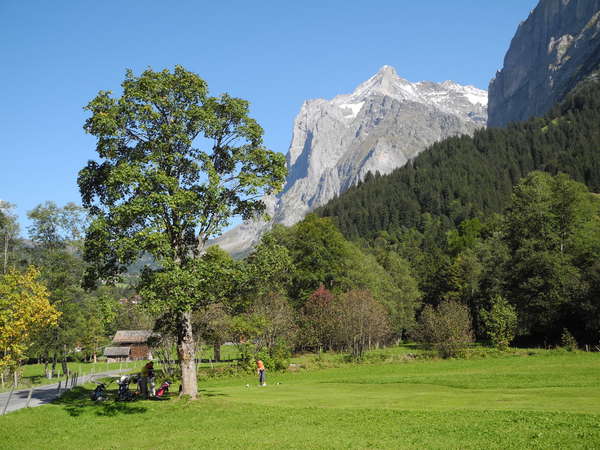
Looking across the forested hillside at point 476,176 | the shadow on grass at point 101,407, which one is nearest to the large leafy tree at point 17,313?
the shadow on grass at point 101,407

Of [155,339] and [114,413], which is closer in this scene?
[114,413]

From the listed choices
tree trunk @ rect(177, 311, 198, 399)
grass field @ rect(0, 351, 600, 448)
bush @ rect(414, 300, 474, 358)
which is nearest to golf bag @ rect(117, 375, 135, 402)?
grass field @ rect(0, 351, 600, 448)

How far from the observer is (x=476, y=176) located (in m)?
179

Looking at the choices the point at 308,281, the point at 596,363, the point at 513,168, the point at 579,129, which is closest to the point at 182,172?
the point at 596,363

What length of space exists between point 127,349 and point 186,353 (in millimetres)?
87503

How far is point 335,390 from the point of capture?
29.1m

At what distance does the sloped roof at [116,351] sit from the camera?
10181 centimetres

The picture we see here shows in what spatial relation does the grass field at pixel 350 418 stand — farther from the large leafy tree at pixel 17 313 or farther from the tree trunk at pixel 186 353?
the large leafy tree at pixel 17 313

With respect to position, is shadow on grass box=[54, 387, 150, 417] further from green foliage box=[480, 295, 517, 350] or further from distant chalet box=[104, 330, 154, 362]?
distant chalet box=[104, 330, 154, 362]

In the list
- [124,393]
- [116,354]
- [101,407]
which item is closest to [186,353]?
[101,407]

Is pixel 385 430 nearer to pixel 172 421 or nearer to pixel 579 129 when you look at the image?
pixel 172 421

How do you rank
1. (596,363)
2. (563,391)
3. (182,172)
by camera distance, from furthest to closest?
(596,363) → (182,172) → (563,391)

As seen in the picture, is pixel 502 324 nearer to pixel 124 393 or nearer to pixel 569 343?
pixel 569 343

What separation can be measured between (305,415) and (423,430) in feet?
18.9
